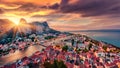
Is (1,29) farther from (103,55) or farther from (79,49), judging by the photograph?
(103,55)

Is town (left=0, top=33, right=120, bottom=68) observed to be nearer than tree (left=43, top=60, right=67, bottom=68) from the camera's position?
No

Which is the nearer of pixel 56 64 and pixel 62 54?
pixel 56 64

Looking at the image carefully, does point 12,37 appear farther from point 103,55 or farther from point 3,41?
point 103,55

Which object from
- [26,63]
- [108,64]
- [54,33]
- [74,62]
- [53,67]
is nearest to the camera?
[53,67]

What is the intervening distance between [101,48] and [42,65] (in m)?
7.55

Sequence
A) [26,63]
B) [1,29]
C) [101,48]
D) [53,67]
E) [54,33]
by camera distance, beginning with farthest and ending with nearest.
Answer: [54,33]
[1,29]
[101,48]
[26,63]
[53,67]

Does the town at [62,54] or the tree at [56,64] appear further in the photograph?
the town at [62,54]

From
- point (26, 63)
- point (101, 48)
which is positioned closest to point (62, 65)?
point (26, 63)

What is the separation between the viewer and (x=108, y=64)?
563 inches

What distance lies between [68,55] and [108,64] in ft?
6.20

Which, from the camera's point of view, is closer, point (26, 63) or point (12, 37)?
point (26, 63)

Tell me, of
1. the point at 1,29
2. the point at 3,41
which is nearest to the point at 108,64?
the point at 3,41

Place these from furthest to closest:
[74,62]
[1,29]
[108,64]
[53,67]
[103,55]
Answer: [1,29], [103,55], [108,64], [74,62], [53,67]

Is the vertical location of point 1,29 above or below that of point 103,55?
above
